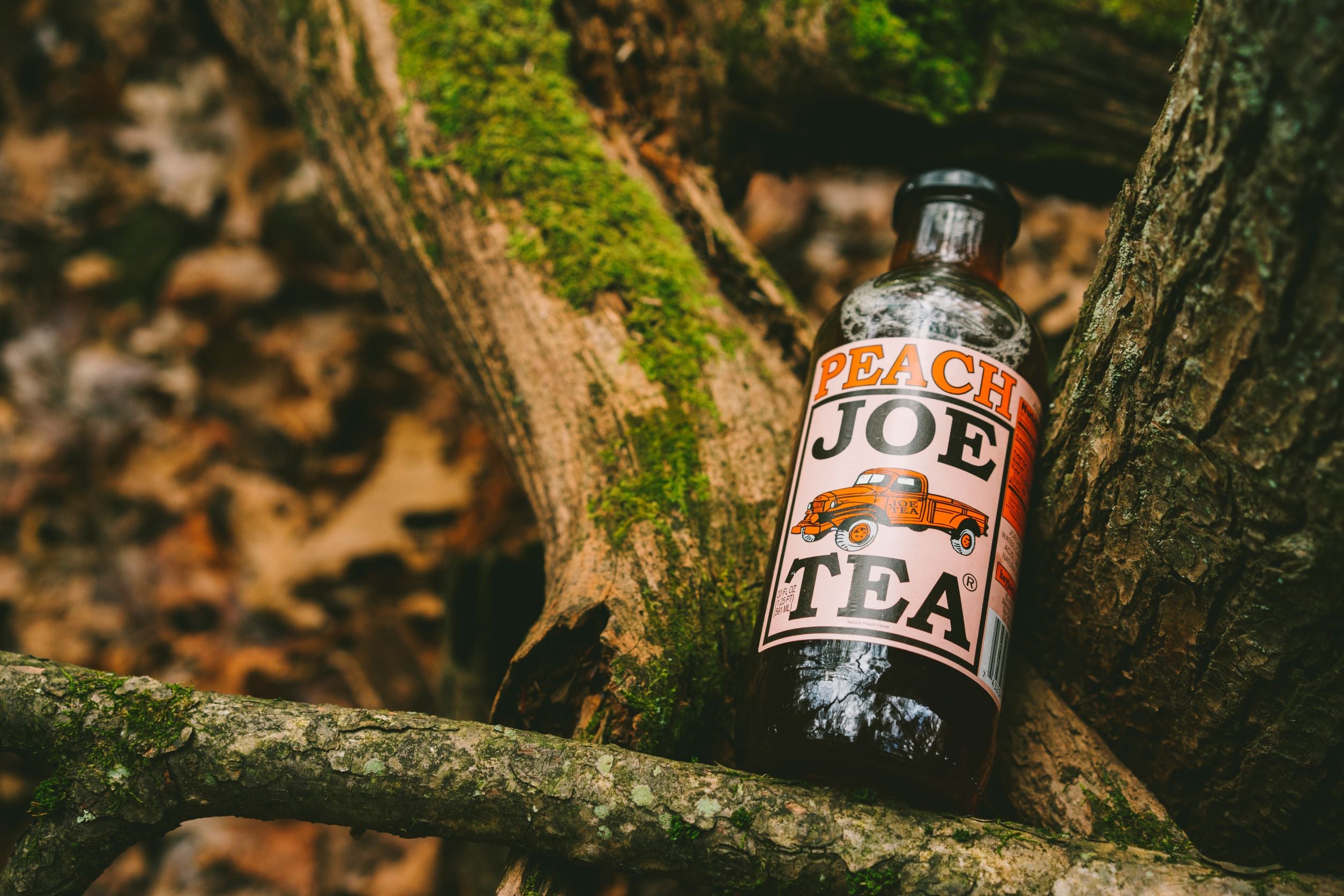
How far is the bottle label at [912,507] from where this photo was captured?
1.00 m

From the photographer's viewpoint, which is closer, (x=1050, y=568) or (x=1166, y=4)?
(x=1050, y=568)

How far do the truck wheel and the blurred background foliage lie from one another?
125 centimetres

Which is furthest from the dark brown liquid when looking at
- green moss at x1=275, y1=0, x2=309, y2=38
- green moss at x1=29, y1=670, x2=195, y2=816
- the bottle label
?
green moss at x1=275, y1=0, x2=309, y2=38

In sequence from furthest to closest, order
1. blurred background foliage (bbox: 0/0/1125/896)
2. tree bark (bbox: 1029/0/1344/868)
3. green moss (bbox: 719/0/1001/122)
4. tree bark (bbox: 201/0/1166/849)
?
blurred background foliage (bbox: 0/0/1125/896) < green moss (bbox: 719/0/1001/122) < tree bark (bbox: 201/0/1166/849) < tree bark (bbox: 1029/0/1344/868)

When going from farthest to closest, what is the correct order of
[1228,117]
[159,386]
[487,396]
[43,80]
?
1. [43,80]
2. [159,386]
3. [487,396]
4. [1228,117]

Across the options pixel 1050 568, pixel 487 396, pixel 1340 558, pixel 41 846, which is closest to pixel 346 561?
pixel 487 396

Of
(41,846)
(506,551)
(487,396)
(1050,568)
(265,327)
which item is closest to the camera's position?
(41,846)

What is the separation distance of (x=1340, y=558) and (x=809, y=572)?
0.50 meters

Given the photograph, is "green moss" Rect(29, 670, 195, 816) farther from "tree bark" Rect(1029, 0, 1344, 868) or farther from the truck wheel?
"tree bark" Rect(1029, 0, 1344, 868)

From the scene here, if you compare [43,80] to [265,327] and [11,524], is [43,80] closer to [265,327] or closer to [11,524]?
[265,327]

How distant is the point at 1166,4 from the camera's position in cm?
181

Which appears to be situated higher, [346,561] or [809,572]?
[346,561]

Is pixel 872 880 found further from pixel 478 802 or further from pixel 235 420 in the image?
pixel 235 420

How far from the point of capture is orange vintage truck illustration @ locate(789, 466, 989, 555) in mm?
1025
